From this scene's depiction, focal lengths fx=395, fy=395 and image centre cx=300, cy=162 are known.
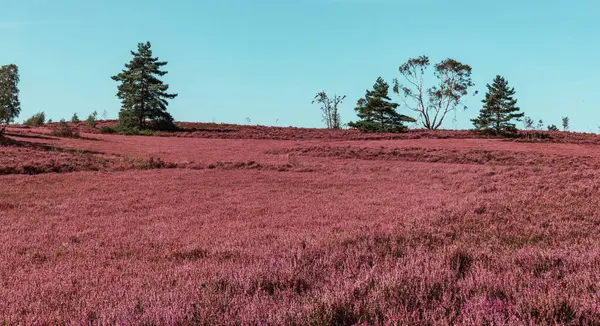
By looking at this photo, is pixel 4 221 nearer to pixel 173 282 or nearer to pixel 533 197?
pixel 173 282

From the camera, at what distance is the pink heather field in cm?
387

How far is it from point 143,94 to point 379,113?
3868 cm

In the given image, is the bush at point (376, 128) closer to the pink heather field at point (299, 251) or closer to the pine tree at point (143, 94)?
the pine tree at point (143, 94)

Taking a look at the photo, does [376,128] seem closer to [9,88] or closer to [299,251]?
[9,88]

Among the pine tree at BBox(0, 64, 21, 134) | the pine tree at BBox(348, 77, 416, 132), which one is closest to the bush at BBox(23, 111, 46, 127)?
the pine tree at BBox(0, 64, 21, 134)

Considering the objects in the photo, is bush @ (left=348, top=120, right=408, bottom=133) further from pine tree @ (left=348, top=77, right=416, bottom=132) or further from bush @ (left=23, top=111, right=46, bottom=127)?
bush @ (left=23, top=111, right=46, bottom=127)

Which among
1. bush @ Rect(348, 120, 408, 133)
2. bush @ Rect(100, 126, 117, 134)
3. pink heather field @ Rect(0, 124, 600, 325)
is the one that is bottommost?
pink heather field @ Rect(0, 124, 600, 325)

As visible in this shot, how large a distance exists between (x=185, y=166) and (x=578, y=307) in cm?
2307

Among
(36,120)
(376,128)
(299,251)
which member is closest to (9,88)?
(36,120)

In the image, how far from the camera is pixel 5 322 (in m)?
4.18

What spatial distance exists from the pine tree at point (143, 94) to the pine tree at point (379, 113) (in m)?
31.6

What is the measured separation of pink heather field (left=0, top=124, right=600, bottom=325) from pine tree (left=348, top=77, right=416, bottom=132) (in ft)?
160

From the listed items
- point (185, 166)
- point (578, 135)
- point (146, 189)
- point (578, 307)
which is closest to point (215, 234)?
point (578, 307)

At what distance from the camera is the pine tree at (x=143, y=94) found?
2399 inches
